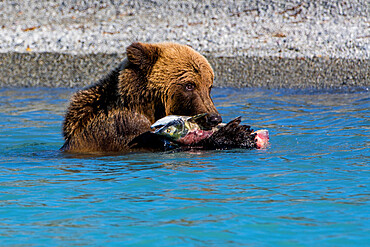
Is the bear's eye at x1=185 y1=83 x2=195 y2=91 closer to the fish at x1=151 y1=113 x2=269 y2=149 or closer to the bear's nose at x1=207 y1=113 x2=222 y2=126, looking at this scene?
the fish at x1=151 y1=113 x2=269 y2=149

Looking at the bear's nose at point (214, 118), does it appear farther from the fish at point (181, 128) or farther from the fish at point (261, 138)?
the fish at point (261, 138)

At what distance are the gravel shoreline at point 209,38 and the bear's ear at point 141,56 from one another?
8.20 m

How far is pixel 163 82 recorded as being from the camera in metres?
6.63

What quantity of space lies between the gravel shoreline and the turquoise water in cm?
670

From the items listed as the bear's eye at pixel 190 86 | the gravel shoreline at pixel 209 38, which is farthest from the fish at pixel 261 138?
the gravel shoreline at pixel 209 38

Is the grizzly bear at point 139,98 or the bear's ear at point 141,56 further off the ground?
the bear's ear at point 141,56

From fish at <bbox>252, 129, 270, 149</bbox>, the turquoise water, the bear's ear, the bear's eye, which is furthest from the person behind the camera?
fish at <bbox>252, 129, 270, 149</bbox>

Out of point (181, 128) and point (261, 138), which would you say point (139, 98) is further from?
point (261, 138)

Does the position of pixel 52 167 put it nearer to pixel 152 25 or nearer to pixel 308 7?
pixel 152 25

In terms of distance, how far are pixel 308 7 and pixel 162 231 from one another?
1452cm

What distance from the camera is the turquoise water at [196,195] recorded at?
3.98 meters

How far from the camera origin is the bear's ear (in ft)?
21.4

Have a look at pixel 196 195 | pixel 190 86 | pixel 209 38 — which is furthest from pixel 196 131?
pixel 209 38

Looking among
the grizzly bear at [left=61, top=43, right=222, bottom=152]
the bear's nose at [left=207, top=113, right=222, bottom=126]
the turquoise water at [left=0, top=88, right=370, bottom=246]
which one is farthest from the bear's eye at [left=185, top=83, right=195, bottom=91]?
the turquoise water at [left=0, top=88, right=370, bottom=246]
